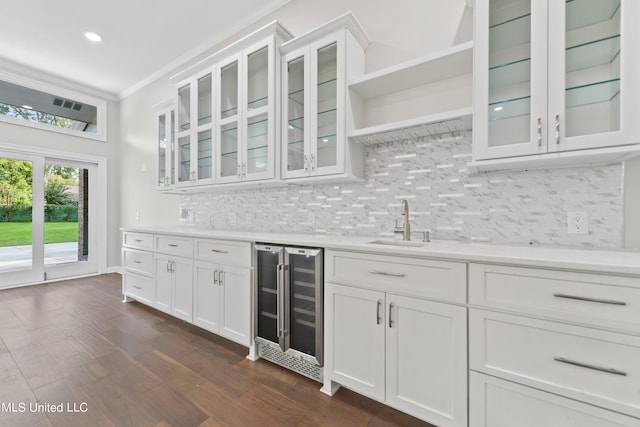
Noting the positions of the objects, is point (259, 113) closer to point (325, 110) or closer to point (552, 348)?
point (325, 110)

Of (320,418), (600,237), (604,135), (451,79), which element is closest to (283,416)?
(320,418)

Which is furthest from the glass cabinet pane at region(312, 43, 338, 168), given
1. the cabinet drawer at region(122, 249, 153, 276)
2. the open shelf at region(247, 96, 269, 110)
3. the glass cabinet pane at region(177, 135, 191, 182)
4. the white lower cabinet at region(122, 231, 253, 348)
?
the cabinet drawer at region(122, 249, 153, 276)

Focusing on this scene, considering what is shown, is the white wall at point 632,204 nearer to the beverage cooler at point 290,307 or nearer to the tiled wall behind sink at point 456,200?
the tiled wall behind sink at point 456,200

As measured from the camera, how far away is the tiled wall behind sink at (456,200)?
1.43 meters

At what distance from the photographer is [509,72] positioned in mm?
1423

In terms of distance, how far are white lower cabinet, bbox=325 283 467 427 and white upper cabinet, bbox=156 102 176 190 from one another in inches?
104

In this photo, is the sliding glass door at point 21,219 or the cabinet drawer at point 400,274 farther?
the sliding glass door at point 21,219

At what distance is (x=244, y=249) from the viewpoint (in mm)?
2047

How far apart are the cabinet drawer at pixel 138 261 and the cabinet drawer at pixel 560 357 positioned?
304 centimetres

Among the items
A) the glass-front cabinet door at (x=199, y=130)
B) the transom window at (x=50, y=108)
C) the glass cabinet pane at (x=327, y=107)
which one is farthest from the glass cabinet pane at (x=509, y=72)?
the transom window at (x=50, y=108)

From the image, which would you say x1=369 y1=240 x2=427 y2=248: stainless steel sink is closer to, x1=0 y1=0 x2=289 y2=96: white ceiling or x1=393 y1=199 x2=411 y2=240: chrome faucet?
x1=393 y1=199 x2=411 y2=240: chrome faucet

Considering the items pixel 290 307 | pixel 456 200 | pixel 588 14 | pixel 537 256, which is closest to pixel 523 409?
pixel 537 256

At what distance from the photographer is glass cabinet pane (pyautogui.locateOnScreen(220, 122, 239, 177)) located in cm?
258

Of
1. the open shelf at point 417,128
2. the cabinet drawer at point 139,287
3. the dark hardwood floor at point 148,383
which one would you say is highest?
the open shelf at point 417,128
